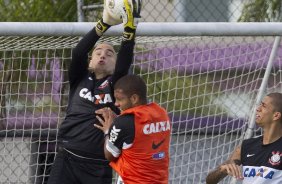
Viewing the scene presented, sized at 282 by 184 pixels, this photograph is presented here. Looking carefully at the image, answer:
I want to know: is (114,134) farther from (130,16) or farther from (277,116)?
(277,116)

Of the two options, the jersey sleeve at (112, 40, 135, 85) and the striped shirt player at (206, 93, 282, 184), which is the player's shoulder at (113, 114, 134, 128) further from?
the striped shirt player at (206, 93, 282, 184)

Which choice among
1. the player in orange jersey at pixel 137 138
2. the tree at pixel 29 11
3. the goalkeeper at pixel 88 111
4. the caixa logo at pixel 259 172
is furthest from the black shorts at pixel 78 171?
the tree at pixel 29 11

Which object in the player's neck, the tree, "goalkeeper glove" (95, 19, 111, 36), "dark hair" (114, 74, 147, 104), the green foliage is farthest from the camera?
the green foliage

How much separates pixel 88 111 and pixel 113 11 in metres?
0.75

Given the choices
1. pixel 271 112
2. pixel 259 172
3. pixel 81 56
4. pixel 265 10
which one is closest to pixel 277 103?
pixel 271 112

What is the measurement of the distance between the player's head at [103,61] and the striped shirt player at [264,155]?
104cm

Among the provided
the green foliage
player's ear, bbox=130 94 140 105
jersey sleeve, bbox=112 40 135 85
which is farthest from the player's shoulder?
the green foliage

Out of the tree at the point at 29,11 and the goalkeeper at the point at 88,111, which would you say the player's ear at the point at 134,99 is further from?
the tree at the point at 29,11

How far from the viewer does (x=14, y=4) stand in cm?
878

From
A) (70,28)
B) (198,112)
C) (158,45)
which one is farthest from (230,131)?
(70,28)

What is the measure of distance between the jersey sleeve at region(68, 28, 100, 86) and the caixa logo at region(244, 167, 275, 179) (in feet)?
4.44

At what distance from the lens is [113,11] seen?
6438 millimetres

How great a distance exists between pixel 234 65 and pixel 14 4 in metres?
2.03

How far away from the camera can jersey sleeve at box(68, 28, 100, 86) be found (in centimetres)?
672
